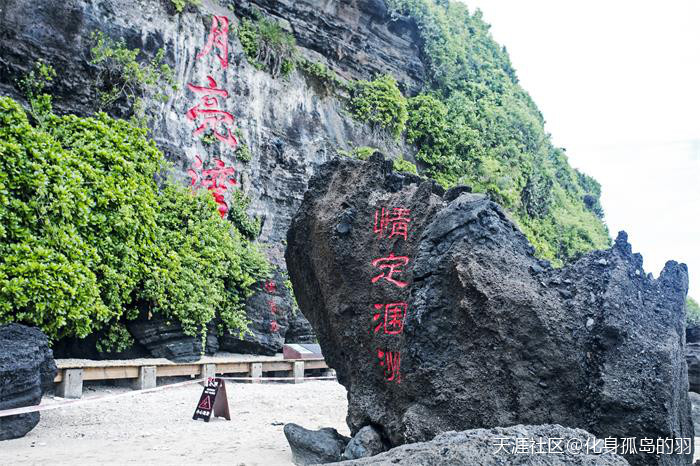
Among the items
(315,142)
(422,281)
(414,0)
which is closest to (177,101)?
(315,142)

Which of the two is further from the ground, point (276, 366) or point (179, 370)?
point (179, 370)

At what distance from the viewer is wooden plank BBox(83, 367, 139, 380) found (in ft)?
26.8

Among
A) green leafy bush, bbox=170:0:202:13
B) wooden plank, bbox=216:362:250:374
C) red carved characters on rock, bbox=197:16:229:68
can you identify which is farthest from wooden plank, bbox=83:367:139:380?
green leafy bush, bbox=170:0:202:13

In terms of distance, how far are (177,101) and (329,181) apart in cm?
849

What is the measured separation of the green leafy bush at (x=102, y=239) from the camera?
7789 millimetres

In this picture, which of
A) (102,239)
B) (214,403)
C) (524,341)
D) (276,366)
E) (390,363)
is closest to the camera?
(524,341)

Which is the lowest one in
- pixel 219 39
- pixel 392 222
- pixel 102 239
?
pixel 102 239

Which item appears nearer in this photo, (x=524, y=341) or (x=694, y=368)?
(x=524, y=341)

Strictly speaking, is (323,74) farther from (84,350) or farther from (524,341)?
(524,341)

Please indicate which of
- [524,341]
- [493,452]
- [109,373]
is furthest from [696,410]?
[109,373]

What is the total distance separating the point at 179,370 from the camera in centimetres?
981

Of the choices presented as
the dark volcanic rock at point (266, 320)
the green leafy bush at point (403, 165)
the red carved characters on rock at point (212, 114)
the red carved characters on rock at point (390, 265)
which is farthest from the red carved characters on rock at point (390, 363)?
the green leafy bush at point (403, 165)

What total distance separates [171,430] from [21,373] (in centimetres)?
171

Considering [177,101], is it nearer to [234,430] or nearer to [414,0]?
[234,430]
